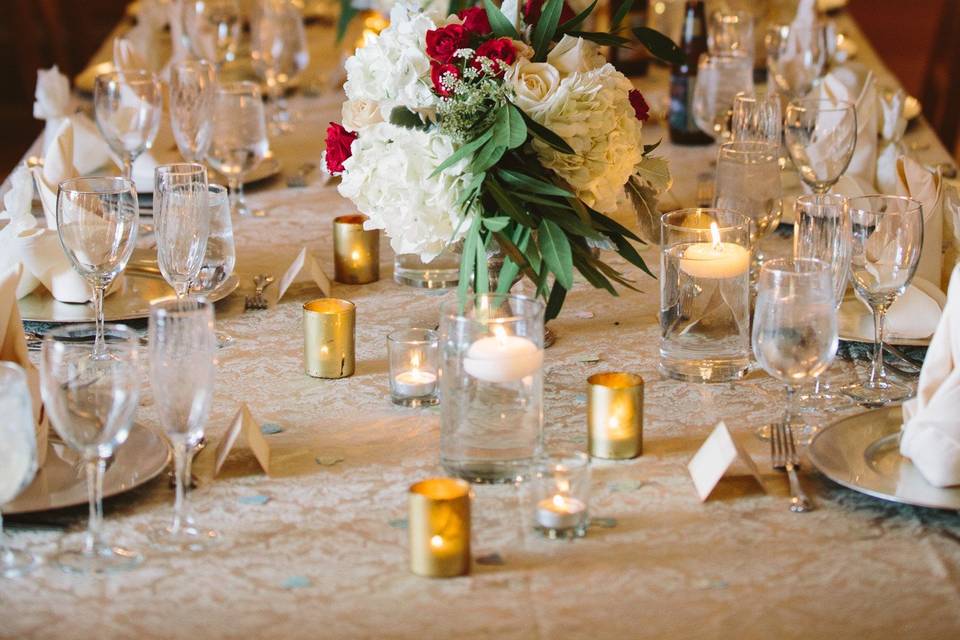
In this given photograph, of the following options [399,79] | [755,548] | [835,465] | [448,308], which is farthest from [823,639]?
[399,79]

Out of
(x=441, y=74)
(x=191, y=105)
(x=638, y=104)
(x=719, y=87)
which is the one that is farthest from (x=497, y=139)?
(x=719, y=87)

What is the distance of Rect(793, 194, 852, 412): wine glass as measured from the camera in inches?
58.1

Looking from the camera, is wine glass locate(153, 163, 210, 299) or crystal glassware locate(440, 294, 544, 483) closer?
crystal glassware locate(440, 294, 544, 483)

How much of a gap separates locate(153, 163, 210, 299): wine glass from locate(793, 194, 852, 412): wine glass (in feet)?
2.40

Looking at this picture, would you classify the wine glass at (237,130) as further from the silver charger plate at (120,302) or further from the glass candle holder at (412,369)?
the glass candle holder at (412,369)

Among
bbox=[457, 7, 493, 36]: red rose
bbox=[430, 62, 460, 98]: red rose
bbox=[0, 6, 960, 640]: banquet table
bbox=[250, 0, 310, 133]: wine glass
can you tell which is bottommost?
bbox=[0, 6, 960, 640]: banquet table

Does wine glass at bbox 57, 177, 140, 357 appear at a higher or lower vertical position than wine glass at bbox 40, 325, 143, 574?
higher

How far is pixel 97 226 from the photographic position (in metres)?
1.53

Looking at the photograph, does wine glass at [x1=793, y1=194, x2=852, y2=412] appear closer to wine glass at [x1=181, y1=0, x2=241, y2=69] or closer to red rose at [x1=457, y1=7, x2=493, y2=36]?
red rose at [x1=457, y1=7, x2=493, y2=36]

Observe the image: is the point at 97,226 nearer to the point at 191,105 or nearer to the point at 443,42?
the point at 443,42

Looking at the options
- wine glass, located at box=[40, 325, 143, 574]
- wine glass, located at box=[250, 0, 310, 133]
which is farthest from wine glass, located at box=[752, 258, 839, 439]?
wine glass, located at box=[250, 0, 310, 133]

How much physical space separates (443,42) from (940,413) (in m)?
0.67

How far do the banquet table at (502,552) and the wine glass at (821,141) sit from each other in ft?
1.75

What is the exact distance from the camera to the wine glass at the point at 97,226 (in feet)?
4.95
